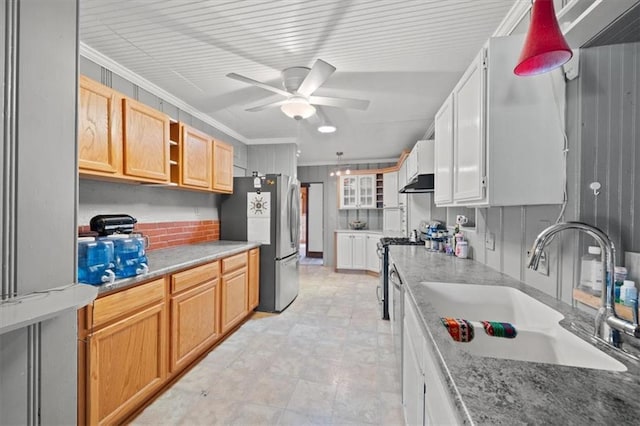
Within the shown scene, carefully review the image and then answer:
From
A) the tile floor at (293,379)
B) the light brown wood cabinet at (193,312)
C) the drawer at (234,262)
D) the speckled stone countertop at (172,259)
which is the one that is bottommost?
the tile floor at (293,379)

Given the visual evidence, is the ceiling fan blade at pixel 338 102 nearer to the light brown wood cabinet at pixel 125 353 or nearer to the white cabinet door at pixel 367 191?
the light brown wood cabinet at pixel 125 353

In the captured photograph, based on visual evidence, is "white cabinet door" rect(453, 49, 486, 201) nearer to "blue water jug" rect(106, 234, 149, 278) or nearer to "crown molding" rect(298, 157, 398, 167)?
"blue water jug" rect(106, 234, 149, 278)

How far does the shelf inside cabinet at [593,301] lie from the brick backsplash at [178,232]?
311 cm

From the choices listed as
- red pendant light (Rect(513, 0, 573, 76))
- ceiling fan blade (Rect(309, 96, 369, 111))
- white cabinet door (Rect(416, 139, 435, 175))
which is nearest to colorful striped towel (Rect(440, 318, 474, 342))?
red pendant light (Rect(513, 0, 573, 76))

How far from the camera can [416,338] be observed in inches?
45.1

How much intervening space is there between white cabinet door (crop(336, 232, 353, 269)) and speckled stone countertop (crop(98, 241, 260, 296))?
111 inches

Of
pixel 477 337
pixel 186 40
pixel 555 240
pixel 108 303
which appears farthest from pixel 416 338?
pixel 186 40

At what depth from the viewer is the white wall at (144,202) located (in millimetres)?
2047

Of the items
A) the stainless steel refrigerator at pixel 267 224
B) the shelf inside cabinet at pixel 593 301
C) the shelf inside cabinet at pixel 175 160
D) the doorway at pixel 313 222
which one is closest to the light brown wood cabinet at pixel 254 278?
the stainless steel refrigerator at pixel 267 224

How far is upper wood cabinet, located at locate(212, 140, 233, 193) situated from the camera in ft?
9.98

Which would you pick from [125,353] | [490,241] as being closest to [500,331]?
[490,241]

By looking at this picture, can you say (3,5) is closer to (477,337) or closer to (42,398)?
(42,398)

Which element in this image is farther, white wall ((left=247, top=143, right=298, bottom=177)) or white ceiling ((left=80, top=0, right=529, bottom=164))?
white wall ((left=247, top=143, right=298, bottom=177))

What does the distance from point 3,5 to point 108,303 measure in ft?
4.33
